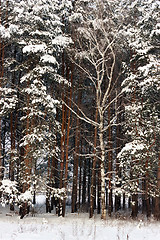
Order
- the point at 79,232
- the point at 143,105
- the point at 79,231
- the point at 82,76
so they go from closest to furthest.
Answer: the point at 79,232
the point at 79,231
the point at 143,105
the point at 82,76

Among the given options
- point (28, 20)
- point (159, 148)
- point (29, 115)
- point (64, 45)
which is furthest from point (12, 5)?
point (159, 148)

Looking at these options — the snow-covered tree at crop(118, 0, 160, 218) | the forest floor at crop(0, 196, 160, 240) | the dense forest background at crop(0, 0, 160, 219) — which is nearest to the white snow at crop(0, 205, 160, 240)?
the forest floor at crop(0, 196, 160, 240)

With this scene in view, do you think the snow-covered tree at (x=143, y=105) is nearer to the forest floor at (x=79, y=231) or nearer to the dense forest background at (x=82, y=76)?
the dense forest background at (x=82, y=76)

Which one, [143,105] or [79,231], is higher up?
[143,105]

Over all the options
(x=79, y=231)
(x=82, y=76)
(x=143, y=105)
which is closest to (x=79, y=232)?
(x=79, y=231)

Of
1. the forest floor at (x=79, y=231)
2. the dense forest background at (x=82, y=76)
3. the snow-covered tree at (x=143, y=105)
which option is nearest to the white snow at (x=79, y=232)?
the forest floor at (x=79, y=231)

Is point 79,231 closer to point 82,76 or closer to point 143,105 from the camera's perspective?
point 143,105

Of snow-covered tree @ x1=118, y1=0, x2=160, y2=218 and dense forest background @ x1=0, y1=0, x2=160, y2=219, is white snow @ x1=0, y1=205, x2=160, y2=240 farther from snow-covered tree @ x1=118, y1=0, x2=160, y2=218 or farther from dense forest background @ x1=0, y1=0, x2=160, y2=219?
snow-covered tree @ x1=118, y1=0, x2=160, y2=218

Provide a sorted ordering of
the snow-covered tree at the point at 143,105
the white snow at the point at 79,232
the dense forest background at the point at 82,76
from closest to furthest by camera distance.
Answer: the white snow at the point at 79,232, the dense forest background at the point at 82,76, the snow-covered tree at the point at 143,105

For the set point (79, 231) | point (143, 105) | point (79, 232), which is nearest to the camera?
point (79, 232)

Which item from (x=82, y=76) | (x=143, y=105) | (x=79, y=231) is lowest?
(x=79, y=231)

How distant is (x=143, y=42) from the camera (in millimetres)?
14719

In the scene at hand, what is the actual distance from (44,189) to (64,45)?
830 cm

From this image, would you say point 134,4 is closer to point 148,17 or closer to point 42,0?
point 148,17
